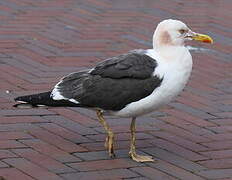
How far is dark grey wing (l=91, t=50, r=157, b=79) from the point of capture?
479 centimetres

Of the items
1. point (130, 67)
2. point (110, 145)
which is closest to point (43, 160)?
point (110, 145)

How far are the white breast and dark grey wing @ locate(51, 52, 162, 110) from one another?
0.03 metres

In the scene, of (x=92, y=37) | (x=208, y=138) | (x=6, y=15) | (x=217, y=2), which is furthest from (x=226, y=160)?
(x=217, y=2)

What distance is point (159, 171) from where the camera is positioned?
4.70 metres

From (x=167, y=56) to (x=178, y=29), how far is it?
194mm

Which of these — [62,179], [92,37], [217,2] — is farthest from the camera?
[217,2]

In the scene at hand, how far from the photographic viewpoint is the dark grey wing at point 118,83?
15.7 ft

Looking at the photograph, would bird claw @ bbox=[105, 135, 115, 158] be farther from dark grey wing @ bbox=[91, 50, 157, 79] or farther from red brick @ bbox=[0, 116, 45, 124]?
red brick @ bbox=[0, 116, 45, 124]

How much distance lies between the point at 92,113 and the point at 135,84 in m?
0.99

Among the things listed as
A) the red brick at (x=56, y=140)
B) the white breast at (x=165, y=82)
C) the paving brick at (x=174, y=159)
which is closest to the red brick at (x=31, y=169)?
the red brick at (x=56, y=140)

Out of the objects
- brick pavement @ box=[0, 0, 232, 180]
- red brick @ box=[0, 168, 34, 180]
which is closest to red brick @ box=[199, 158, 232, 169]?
brick pavement @ box=[0, 0, 232, 180]

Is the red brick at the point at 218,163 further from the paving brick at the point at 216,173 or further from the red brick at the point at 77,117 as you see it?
the red brick at the point at 77,117

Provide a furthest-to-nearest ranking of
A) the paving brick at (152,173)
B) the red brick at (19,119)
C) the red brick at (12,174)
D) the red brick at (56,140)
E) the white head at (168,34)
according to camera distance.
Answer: the red brick at (19,119)
the red brick at (56,140)
the white head at (168,34)
the paving brick at (152,173)
the red brick at (12,174)

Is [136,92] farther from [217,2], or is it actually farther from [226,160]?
[217,2]
